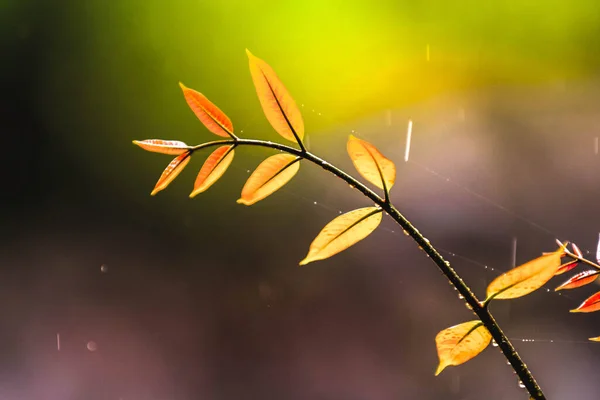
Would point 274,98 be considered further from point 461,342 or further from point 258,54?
point 258,54

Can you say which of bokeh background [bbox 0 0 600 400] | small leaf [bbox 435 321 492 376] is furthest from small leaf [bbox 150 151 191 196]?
bokeh background [bbox 0 0 600 400]

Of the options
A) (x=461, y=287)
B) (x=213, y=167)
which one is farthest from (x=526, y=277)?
(x=213, y=167)

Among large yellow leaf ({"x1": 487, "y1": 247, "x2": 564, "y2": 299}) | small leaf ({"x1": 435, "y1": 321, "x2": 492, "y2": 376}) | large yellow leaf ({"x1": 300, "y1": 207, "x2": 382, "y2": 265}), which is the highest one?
large yellow leaf ({"x1": 300, "y1": 207, "x2": 382, "y2": 265})

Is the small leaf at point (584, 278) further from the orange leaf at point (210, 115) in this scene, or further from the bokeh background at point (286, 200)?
the bokeh background at point (286, 200)

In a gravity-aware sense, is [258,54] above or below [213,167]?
above

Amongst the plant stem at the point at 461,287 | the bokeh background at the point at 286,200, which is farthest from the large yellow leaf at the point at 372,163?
the bokeh background at the point at 286,200

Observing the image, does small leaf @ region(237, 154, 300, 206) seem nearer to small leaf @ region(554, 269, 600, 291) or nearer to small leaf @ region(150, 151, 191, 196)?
small leaf @ region(150, 151, 191, 196)

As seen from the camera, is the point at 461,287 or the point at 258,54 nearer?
the point at 461,287
